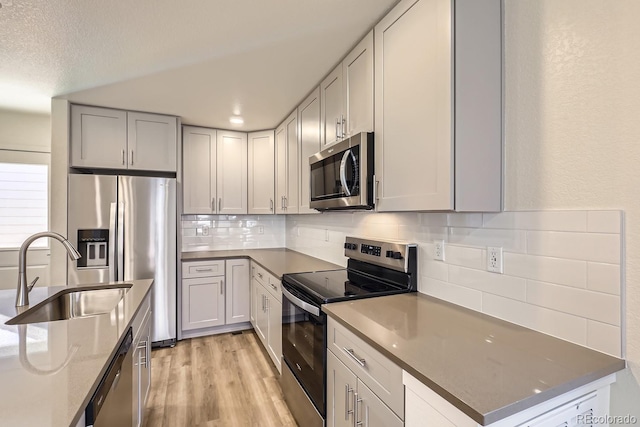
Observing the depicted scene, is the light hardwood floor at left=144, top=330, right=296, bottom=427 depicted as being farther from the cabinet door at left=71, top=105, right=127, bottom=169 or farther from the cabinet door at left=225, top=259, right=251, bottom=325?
the cabinet door at left=71, top=105, right=127, bottom=169

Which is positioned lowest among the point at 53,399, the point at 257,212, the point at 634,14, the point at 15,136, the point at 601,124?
the point at 53,399

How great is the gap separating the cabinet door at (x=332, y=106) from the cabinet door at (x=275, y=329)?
4.28 feet

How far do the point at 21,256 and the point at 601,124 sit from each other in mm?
2420

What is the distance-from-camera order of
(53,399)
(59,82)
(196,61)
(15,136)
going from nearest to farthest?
(53,399) < (196,61) < (59,82) < (15,136)

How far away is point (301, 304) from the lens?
5.67ft

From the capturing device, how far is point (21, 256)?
145 centimetres

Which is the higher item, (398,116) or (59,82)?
(59,82)

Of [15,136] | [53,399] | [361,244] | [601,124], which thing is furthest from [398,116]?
[15,136]

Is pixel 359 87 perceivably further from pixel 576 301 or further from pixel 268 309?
pixel 268 309

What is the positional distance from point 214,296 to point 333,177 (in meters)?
2.18

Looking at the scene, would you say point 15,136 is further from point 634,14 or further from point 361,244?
point 634,14

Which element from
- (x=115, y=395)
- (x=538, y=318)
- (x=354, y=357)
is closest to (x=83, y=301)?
(x=115, y=395)

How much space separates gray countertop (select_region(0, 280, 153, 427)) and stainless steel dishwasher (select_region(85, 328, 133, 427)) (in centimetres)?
6

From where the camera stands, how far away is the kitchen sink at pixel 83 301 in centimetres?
174
